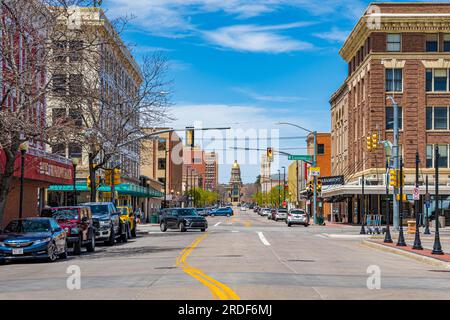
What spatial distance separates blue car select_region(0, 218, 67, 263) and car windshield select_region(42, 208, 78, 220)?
12.2 ft

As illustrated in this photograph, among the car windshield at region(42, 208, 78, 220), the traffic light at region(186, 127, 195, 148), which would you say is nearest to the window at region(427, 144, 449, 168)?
the traffic light at region(186, 127, 195, 148)

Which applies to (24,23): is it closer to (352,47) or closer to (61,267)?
(61,267)

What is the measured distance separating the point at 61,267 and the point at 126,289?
304 inches

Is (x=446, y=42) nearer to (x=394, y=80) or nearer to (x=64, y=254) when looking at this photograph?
(x=394, y=80)

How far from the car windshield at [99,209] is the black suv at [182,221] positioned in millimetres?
17259

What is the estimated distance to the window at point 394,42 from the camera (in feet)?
229

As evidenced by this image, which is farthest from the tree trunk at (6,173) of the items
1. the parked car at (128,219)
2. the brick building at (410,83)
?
the brick building at (410,83)

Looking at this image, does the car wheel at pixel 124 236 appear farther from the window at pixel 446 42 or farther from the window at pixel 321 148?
the window at pixel 321 148

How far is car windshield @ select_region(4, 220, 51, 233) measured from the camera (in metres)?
24.8

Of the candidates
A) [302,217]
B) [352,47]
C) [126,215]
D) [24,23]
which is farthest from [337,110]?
[24,23]

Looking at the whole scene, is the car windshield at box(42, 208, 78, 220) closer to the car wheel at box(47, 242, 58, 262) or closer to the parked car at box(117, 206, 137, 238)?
the car wheel at box(47, 242, 58, 262)

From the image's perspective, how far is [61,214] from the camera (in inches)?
1161

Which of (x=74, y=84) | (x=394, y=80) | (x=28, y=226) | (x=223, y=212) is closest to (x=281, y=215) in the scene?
(x=394, y=80)

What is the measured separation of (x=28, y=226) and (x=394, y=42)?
52.7 metres
